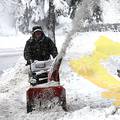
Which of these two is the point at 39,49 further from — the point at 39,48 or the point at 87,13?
the point at 87,13

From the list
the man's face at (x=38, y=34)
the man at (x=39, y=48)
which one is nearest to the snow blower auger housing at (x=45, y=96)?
the man at (x=39, y=48)

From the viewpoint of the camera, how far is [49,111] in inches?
412

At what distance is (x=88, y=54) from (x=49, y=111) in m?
9.18

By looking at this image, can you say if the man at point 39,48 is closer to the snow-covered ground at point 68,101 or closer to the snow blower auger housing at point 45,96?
the snow-covered ground at point 68,101

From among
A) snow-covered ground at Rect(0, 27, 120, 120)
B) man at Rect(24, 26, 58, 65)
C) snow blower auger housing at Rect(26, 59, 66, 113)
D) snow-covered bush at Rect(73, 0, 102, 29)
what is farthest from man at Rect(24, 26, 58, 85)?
snow blower auger housing at Rect(26, 59, 66, 113)

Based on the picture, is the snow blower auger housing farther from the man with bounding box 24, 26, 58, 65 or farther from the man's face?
the man's face

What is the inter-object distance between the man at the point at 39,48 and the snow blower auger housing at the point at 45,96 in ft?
4.91

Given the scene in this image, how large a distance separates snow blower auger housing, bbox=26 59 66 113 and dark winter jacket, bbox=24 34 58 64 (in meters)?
1.50

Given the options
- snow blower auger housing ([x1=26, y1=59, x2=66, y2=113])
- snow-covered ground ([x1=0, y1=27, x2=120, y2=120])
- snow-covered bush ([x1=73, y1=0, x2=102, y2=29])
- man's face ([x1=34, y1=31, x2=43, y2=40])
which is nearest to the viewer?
snow-covered ground ([x1=0, y1=27, x2=120, y2=120])

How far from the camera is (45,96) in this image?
10.4 metres

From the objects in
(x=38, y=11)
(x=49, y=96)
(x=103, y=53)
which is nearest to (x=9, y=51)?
(x=38, y=11)

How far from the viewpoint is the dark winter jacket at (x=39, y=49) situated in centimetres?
1184

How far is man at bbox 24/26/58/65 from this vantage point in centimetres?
1180

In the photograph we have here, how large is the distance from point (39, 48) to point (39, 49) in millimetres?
41
